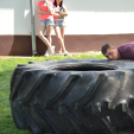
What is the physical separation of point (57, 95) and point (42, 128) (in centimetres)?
34

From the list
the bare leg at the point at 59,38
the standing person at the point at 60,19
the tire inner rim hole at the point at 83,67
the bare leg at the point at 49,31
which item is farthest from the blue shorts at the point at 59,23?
the tire inner rim hole at the point at 83,67

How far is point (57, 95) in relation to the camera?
5.95 ft

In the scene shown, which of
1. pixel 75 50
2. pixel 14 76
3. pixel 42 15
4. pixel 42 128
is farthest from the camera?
Result: pixel 75 50

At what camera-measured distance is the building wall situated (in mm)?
7609

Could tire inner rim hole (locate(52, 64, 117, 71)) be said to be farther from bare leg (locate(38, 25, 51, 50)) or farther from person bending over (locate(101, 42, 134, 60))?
bare leg (locate(38, 25, 51, 50))

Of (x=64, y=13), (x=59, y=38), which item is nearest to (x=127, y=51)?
(x=59, y=38)

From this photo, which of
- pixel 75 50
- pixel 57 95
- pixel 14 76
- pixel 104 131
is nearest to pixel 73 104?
pixel 57 95

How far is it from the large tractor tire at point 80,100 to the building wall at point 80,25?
5831 millimetres

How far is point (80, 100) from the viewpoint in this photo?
1780 mm

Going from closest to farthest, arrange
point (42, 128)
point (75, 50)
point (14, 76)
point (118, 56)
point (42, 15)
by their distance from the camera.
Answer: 1. point (42, 128)
2. point (14, 76)
3. point (118, 56)
4. point (42, 15)
5. point (75, 50)

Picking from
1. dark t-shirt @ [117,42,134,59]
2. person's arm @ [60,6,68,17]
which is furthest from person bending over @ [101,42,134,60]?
person's arm @ [60,6,68,17]

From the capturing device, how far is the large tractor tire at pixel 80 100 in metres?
1.79

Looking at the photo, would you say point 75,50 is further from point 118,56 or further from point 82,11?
point 118,56

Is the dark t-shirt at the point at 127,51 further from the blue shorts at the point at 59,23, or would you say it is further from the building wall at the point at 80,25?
the building wall at the point at 80,25
